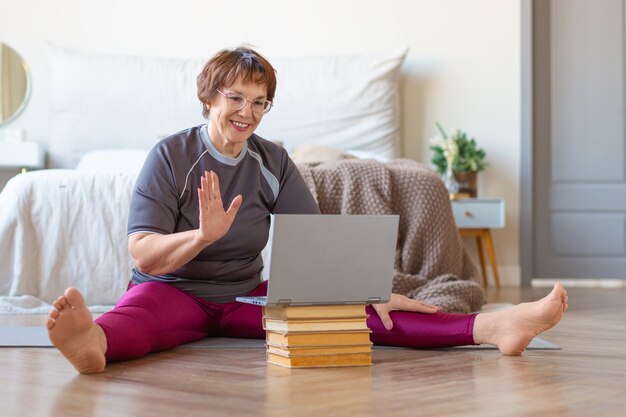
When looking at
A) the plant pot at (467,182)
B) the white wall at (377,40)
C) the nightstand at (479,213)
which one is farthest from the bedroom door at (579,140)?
the nightstand at (479,213)

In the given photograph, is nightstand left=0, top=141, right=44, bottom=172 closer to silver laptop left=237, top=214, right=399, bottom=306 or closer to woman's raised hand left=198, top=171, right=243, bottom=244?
silver laptop left=237, top=214, right=399, bottom=306

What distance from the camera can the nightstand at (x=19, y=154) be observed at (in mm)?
5465

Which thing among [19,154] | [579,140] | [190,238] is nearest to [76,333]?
[190,238]

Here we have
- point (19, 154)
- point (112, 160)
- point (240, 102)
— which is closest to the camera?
point (240, 102)

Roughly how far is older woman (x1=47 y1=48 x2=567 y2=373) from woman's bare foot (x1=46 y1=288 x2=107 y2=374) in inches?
2.9

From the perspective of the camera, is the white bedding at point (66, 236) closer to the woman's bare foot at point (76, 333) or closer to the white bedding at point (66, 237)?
the white bedding at point (66, 237)

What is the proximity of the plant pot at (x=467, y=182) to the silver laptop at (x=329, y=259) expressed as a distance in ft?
11.3

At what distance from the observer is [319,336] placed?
210 cm

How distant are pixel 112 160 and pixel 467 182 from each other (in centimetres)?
205

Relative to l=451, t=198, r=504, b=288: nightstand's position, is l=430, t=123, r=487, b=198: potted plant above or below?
above

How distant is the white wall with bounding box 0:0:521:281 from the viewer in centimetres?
577

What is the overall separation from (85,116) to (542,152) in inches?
109

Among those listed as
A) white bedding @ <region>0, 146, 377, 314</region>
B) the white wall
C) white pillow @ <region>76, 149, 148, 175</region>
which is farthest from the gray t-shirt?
the white wall

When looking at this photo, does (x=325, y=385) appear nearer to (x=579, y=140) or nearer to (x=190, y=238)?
(x=190, y=238)
